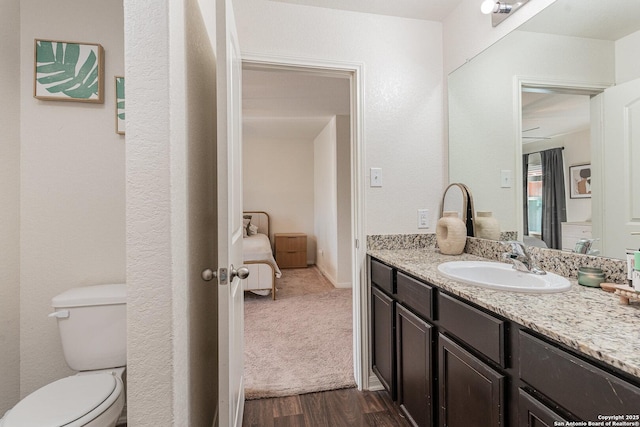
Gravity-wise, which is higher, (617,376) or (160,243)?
(160,243)

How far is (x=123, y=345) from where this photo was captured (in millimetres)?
1446

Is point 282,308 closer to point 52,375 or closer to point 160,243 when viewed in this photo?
point 52,375

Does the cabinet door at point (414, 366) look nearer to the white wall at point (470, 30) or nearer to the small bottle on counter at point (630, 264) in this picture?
the small bottle on counter at point (630, 264)

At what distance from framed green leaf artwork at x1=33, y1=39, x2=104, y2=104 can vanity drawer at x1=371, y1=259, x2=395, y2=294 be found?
1704mm

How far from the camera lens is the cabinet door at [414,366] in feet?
4.20

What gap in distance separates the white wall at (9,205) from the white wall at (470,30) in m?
2.34

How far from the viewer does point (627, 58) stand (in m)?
1.09

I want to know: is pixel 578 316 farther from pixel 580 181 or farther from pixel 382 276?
pixel 382 276

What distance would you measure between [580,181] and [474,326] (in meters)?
0.79

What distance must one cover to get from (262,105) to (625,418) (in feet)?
12.7

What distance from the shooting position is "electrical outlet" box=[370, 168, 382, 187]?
6.38 feet

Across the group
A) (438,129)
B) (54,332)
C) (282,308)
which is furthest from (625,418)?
(282,308)

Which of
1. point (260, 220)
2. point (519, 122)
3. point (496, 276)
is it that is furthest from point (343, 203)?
point (496, 276)

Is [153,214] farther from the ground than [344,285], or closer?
farther from the ground
